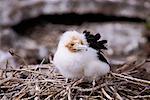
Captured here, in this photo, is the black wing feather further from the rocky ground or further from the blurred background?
the blurred background

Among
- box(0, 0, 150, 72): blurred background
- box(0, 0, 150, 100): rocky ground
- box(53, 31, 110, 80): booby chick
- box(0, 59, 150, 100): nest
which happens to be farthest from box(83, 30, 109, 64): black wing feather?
box(0, 0, 150, 72): blurred background

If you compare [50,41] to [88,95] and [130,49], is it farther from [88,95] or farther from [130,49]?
[88,95]

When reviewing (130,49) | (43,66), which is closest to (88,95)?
(43,66)

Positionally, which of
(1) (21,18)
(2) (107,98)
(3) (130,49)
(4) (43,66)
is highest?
(1) (21,18)

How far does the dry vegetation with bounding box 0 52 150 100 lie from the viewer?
116 inches

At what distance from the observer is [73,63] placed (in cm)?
283

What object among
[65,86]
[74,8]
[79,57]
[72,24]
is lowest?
[65,86]

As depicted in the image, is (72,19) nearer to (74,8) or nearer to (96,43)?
(74,8)

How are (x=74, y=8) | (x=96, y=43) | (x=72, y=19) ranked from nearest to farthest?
(x=96, y=43) < (x=74, y=8) < (x=72, y=19)

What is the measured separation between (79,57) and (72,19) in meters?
4.71

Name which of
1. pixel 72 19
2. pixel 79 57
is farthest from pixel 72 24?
pixel 79 57

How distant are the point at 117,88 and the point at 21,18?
449cm

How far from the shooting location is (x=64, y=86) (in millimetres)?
2984

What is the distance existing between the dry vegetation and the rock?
4.07 metres
